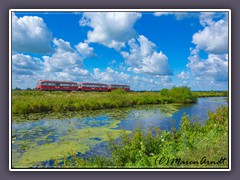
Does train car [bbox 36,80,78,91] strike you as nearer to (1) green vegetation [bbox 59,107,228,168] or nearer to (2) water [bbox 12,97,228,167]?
(2) water [bbox 12,97,228,167]

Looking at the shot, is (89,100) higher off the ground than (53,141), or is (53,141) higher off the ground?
(89,100)

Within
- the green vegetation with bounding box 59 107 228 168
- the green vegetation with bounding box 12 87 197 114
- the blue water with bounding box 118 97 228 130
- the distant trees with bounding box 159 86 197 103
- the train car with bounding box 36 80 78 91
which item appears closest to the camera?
the green vegetation with bounding box 59 107 228 168

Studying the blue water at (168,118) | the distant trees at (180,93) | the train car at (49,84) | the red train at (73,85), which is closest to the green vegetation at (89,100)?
Result: the distant trees at (180,93)

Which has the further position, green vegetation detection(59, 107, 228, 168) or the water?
the water

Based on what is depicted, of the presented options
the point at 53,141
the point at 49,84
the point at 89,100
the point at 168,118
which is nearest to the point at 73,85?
the point at 49,84

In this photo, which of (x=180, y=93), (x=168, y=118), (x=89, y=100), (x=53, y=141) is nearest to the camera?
(x=53, y=141)

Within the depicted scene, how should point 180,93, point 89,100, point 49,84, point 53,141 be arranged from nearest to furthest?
1. point 53,141
2. point 49,84
3. point 180,93
4. point 89,100

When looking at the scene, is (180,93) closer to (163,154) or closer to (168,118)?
(168,118)

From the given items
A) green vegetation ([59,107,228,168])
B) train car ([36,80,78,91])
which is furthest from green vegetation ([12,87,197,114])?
green vegetation ([59,107,228,168])

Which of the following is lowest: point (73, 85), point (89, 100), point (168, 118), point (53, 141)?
point (53, 141)

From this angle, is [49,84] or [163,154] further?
[49,84]

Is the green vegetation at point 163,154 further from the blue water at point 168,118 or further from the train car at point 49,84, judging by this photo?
the train car at point 49,84
